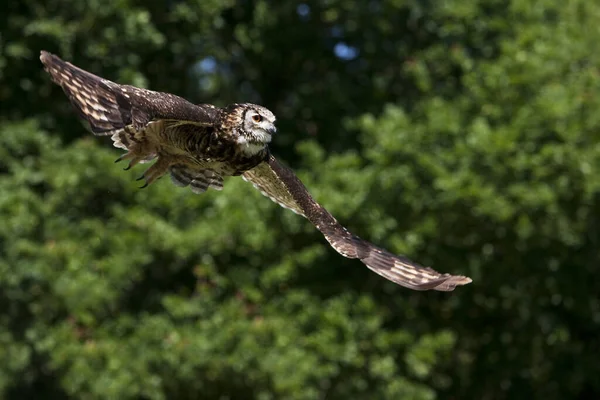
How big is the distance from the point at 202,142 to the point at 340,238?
1.02 meters

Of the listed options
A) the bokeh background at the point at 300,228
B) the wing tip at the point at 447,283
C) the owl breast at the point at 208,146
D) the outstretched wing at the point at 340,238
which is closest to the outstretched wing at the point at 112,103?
the owl breast at the point at 208,146

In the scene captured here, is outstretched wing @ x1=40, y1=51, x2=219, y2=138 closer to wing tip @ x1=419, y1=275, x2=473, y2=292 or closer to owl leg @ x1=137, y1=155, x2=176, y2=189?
owl leg @ x1=137, y1=155, x2=176, y2=189

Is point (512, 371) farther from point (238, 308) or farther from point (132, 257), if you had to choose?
point (132, 257)

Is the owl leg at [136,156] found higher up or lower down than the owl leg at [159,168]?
higher up

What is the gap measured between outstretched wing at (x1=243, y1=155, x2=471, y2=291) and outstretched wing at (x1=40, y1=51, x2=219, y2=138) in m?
1.17

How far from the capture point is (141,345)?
14.1m

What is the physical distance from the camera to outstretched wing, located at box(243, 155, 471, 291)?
7.55 m

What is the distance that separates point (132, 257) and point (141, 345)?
3.05ft

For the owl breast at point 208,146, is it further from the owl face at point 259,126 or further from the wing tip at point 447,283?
the wing tip at point 447,283

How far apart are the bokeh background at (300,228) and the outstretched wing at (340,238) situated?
507 centimetres

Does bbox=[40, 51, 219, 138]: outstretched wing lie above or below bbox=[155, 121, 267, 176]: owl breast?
above

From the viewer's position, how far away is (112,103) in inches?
279

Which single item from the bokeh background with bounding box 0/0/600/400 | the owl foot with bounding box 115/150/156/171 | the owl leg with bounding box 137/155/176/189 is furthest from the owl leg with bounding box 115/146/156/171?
the bokeh background with bounding box 0/0/600/400

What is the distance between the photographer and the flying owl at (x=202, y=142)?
7.04m
